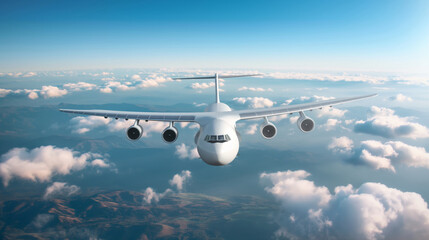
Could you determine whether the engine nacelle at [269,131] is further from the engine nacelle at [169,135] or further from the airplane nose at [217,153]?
the engine nacelle at [169,135]

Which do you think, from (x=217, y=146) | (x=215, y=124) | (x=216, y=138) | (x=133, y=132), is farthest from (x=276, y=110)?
(x=133, y=132)

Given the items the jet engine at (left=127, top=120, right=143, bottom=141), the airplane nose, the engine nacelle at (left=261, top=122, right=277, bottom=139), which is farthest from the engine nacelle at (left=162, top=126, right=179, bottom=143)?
the engine nacelle at (left=261, top=122, right=277, bottom=139)

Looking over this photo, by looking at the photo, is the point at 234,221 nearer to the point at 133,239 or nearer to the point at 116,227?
the point at 133,239

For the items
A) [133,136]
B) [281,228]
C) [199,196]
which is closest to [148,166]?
[199,196]

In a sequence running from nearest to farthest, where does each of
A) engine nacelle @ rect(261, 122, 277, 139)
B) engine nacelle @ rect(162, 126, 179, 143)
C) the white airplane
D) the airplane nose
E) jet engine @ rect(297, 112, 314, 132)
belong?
the airplane nose, the white airplane, engine nacelle @ rect(162, 126, 179, 143), engine nacelle @ rect(261, 122, 277, 139), jet engine @ rect(297, 112, 314, 132)

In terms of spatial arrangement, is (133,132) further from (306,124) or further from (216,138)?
(306,124)

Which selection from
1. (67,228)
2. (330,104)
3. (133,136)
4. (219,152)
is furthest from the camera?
(67,228)

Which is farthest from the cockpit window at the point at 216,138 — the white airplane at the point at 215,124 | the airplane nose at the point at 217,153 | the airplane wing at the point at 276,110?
the airplane wing at the point at 276,110

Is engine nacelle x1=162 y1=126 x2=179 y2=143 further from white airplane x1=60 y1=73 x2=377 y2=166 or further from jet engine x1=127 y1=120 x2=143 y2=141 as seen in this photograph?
jet engine x1=127 y1=120 x2=143 y2=141
